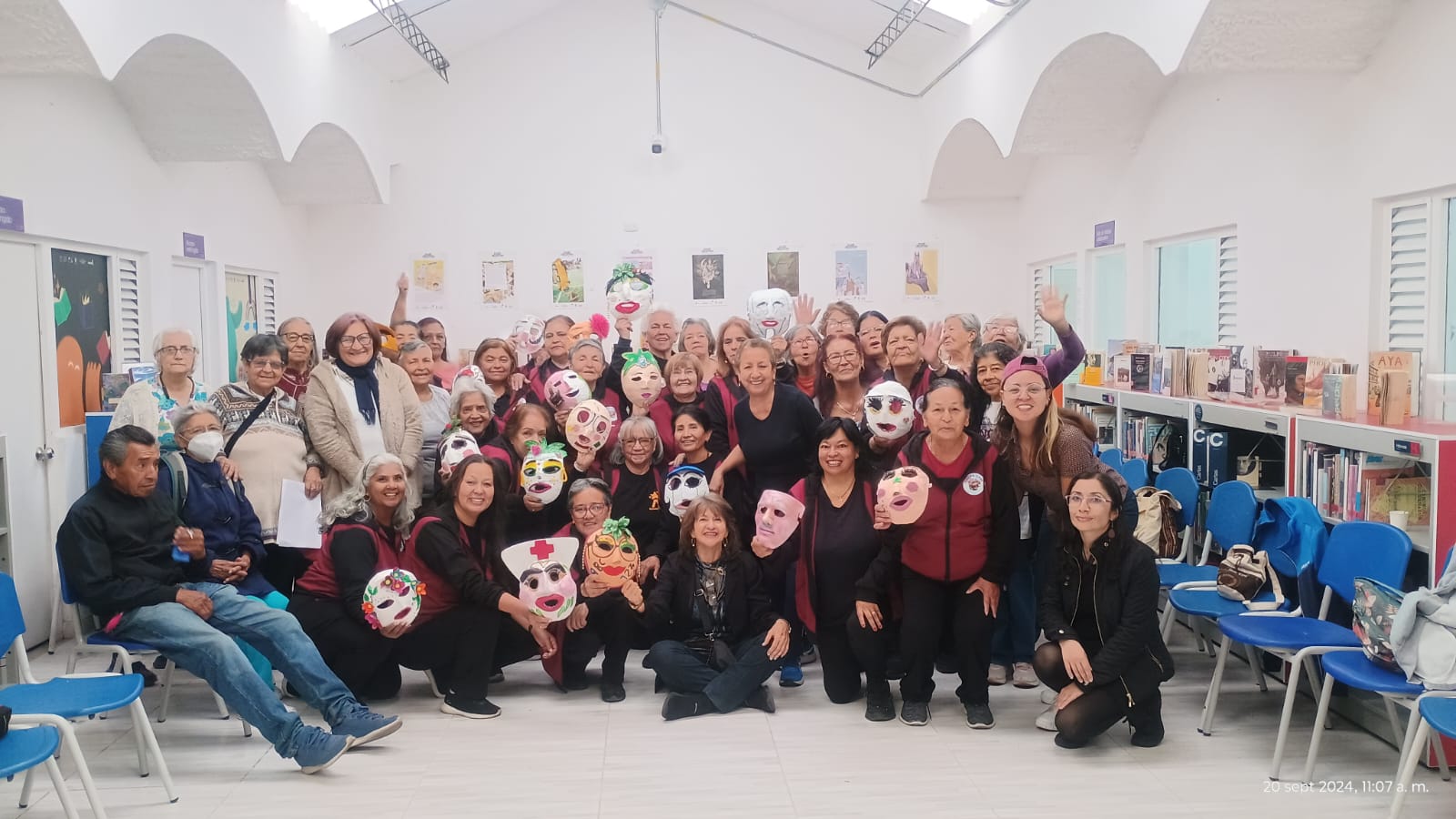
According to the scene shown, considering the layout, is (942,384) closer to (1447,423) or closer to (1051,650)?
(1051,650)

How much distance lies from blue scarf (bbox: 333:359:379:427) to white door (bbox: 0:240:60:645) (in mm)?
1739

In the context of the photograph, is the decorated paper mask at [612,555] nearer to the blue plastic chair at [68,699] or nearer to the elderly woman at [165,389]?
the blue plastic chair at [68,699]

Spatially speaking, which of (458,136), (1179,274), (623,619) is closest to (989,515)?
(623,619)

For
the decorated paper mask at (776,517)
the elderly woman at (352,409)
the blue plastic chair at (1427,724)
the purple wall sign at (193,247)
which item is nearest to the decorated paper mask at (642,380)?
the decorated paper mask at (776,517)

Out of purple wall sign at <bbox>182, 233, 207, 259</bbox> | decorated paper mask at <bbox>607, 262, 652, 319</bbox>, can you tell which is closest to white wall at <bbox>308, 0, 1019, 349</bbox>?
purple wall sign at <bbox>182, 233, 207, 259</bbox>

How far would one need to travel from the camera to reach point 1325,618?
12.8ft

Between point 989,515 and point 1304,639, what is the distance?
3.64ft

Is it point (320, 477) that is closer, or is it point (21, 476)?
point (320, 477)

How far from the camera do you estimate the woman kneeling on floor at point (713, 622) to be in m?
4.13

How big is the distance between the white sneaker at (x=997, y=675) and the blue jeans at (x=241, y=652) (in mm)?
2500

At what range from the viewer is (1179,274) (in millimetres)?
6801

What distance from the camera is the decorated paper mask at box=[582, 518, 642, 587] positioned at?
13.8 feet

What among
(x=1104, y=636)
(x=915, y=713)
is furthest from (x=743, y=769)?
(x=1104, y=636)

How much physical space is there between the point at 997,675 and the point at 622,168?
6.34 meters
